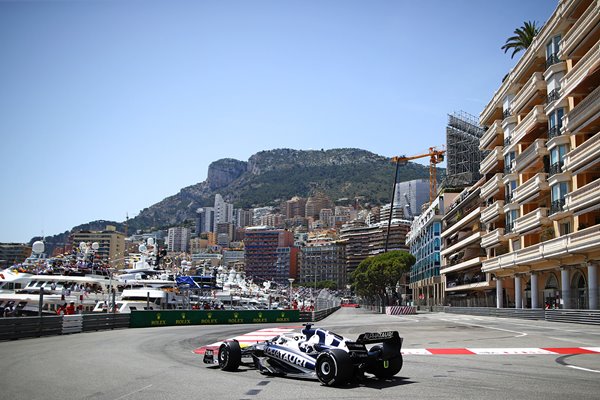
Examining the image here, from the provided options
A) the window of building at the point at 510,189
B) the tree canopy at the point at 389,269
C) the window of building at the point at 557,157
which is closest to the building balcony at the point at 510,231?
the window of building at the point at 510,189

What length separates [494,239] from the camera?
208ft

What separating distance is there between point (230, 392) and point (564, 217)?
4183cm

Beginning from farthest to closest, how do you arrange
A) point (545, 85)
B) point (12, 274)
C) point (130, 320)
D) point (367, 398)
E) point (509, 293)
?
point (509, 293), point (12, 274), point (545, 85), point (130, 320), point (367, 398)

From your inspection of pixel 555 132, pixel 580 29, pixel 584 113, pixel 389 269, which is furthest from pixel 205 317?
pixel 389 269

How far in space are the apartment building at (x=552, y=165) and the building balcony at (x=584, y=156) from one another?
0.07m

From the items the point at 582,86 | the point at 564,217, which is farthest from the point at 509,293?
the point at 582,86

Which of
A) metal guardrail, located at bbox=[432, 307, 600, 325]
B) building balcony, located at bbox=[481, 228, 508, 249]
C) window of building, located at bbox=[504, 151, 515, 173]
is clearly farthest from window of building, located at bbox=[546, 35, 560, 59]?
metal guardrail, located at bbox=[432, 307, 600, 325]

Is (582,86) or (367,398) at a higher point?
(582,86)

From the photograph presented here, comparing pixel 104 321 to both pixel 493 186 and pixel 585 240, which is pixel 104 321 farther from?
pixel 493 186

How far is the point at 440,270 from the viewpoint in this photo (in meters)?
A: 102

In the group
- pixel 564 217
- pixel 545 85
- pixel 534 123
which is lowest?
pixel 564 217

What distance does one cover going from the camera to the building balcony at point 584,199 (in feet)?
129

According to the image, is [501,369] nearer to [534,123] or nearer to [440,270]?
[534,123]

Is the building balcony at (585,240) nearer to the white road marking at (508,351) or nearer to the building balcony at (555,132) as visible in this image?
the building balcony at (555,132)
